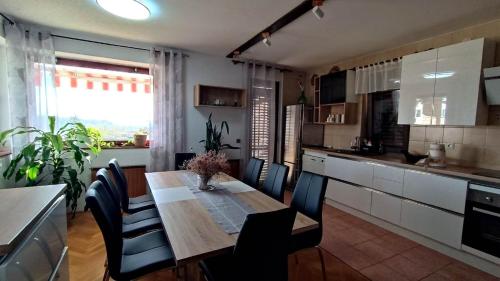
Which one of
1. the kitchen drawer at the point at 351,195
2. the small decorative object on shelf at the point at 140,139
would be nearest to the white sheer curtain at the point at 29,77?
the small decorative object on shelf at the point at 140,139

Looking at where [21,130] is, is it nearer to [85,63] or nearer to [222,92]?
[85,63]

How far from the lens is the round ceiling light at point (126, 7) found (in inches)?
80.0

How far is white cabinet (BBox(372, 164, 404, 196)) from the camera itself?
2.71m

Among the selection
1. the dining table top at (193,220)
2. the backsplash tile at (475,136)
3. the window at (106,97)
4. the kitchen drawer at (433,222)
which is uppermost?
the window at (106,97)

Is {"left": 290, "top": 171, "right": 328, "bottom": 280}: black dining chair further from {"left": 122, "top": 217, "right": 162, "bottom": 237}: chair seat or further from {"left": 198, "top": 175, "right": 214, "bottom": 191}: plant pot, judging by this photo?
{"left": 122, "top": 217, "right": 162, "bottom": 237}: chair seat

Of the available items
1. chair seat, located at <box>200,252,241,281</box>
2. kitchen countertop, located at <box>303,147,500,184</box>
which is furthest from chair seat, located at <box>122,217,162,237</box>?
kitchen countertop, located at <box>303,147,500,184</box>

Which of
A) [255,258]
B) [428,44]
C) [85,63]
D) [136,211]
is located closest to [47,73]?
[85,63]

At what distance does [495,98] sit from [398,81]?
103 centimetres

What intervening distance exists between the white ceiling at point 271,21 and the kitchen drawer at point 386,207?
1.95 metres

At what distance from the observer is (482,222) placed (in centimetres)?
209

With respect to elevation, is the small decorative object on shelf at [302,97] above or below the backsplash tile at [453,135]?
above

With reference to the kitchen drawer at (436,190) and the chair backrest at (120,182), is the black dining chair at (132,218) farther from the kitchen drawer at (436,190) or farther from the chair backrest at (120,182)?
the kitchen drawer at (436,190)

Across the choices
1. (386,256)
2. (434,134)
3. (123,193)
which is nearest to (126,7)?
(123,193)

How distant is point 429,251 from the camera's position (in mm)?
2430
